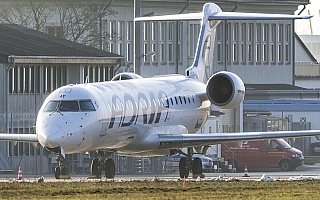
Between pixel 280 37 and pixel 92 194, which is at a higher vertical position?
pixel 280 37

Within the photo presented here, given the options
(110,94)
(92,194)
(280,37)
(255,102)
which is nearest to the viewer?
(92,194)

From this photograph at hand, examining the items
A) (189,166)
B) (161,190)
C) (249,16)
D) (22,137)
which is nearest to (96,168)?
(22,137)

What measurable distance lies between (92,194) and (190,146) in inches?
574

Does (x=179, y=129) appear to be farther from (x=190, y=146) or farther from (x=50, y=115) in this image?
(x=50, y=115)

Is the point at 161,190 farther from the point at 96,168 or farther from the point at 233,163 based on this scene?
the point at 233,163

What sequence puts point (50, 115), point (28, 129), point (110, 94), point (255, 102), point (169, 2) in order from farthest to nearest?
A: 1. point (169, 2)
2. point (255, 102)
3. point (28, 129)
4. point (110, 94)
5. point (50, 115)

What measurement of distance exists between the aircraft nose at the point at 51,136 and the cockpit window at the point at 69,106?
49.9 inches

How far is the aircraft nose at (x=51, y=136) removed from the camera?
36.8m

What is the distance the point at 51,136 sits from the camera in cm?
3681

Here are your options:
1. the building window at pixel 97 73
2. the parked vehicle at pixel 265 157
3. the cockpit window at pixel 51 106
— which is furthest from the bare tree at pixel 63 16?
the cockpit window at pixel 51 106

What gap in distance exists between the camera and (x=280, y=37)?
9669 centimetres

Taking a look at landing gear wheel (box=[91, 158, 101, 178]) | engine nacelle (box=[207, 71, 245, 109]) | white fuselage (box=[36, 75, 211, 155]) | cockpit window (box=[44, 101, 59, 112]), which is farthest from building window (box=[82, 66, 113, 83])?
cockpit window (box=[44, 101, 59, 112])

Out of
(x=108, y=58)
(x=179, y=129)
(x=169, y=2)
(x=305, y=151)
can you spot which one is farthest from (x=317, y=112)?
(x=179, y=129)

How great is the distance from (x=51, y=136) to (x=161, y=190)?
692 cm
